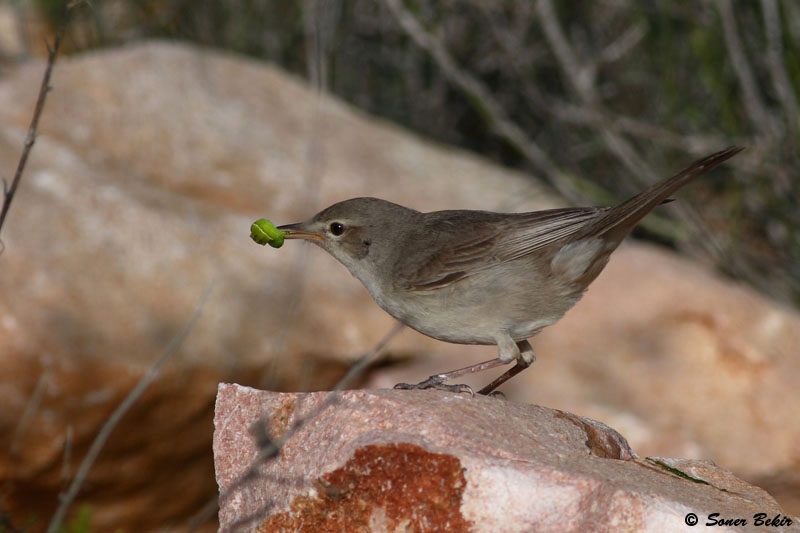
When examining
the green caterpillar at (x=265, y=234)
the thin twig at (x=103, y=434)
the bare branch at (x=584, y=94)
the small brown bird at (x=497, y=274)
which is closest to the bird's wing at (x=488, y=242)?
the small brown bird at (x=497, y=274)

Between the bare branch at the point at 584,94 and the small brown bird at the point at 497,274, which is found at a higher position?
the bare branch at the point at 584,94

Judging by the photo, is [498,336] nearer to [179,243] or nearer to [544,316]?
[544,316]

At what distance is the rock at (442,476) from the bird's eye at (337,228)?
1.33 meters

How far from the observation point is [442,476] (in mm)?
2918

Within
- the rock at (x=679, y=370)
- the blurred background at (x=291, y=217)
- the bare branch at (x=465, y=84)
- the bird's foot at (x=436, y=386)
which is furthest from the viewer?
the bare branch at (x=465, y=84)

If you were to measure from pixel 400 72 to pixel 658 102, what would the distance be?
8.21ft

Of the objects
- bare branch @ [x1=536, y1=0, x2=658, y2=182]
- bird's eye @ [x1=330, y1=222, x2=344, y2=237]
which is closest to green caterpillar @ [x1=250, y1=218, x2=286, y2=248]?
bird's eye @ [x1=330, y1=222, x2=344, y2=237]

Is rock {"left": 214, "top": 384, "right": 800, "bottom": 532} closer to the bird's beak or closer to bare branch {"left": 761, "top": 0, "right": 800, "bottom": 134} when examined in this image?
the bird's beak

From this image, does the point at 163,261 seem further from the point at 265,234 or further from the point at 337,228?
the point at 265,234

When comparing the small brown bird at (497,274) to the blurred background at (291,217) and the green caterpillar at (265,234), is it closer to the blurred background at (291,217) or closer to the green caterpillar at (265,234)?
the green caterpillar at (265,234)

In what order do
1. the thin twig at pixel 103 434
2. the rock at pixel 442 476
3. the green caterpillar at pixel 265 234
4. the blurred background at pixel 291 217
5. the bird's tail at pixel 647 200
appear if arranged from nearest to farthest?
the rock at pixel 442 476 < the thin twig at pixel 103 434 < the bird's tail at pixel 647 200 < the green caterpillar at pixel 265 234 < the blurred background at pixel 291 217

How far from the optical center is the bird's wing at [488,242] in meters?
4.30

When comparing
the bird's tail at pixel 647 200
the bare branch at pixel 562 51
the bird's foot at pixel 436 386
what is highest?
the bare branch at pixel 562 51

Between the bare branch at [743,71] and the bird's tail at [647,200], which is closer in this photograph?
the bird's tail at [647,200]
